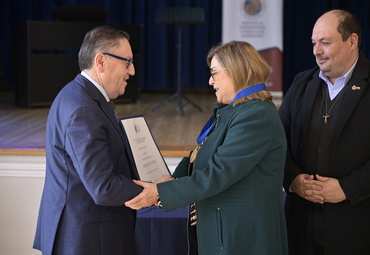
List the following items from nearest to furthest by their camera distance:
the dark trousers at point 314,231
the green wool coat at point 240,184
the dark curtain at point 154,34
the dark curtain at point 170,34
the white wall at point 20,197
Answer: the green wool coat at point 240,184
the dark trousers at point 314,231
the white wall at point 20,197
the dark curtain at point 170,34
the dark curtain at point 154,34

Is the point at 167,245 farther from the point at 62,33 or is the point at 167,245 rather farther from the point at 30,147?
the point at 62,33

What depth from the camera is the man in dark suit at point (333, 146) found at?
2336mm

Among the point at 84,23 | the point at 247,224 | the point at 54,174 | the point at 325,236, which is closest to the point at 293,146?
the point at 325,236

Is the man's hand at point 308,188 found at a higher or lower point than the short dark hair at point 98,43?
lower

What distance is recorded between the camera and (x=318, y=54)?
237 cm

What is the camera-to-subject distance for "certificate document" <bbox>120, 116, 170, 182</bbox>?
240 cm

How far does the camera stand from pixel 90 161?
204cm

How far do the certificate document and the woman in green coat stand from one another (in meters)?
0.28

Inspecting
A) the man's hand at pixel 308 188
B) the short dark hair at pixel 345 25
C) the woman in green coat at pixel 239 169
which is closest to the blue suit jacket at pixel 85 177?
the woman in green coat at pixel 239 169

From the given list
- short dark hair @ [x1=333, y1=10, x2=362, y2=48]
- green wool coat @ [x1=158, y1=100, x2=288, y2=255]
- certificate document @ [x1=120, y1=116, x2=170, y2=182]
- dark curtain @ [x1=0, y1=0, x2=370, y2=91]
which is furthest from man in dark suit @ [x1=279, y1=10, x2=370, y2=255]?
dark curtain @ [x1=0, y1=0, x2=370, y2=91]

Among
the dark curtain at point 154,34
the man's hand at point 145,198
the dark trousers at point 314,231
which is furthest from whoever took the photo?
the dark curtain at point 154,34

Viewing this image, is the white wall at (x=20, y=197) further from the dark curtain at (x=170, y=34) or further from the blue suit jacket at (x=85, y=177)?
the dark curtain at (x=170, y=34)

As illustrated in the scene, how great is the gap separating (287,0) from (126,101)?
3.37 m

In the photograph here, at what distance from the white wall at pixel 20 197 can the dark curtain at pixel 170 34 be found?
5.88 meters
